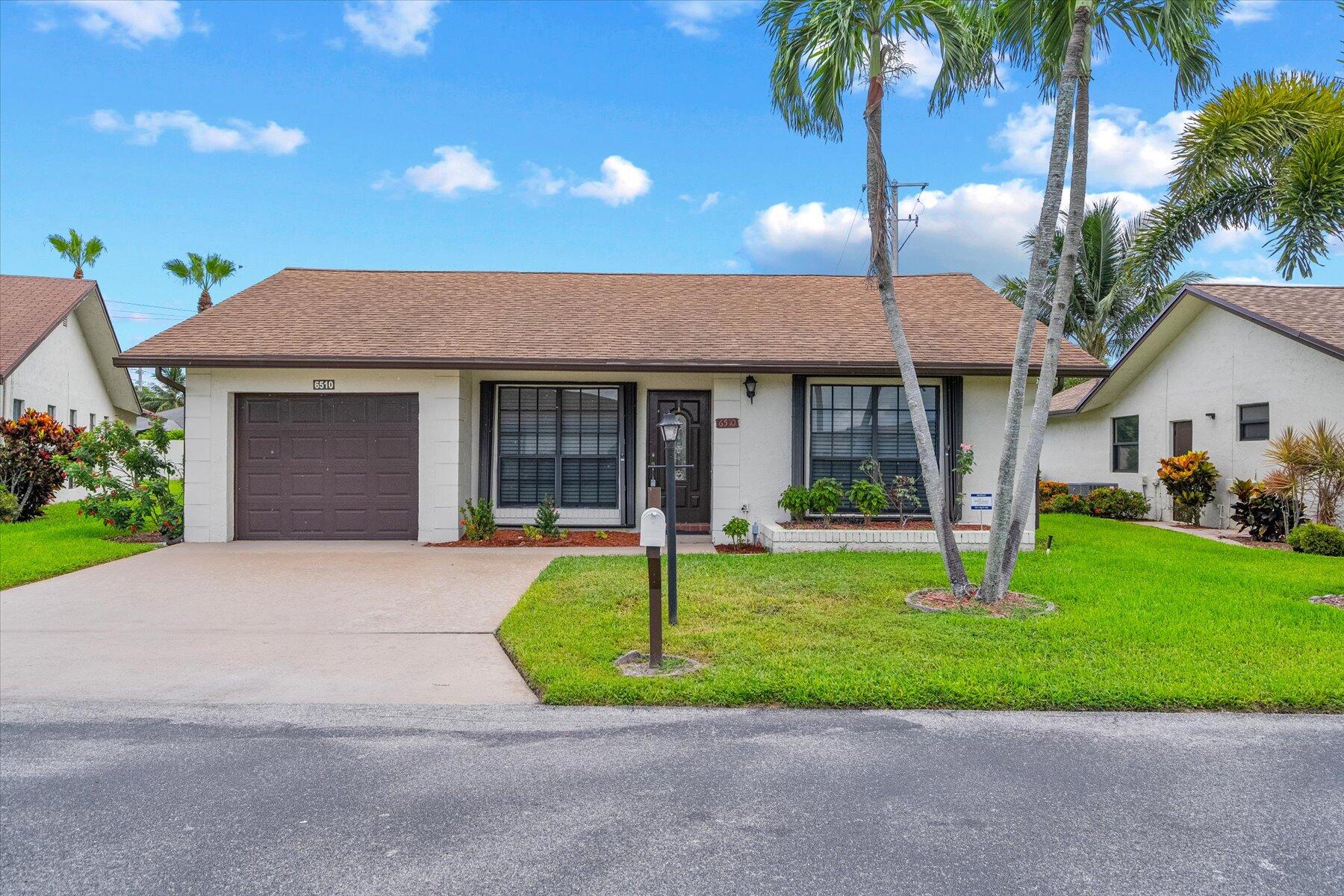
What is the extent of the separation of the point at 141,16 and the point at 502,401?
30.7 ft

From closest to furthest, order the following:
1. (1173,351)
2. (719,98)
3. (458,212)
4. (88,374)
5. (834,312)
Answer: (834,312), (719,98), (1173,351), (458,212), (88,374)

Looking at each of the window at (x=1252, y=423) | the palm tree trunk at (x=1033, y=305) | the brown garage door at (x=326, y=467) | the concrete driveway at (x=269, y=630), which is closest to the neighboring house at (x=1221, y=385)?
the window at (x=1252, y=423)

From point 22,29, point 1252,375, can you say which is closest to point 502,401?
point 22,29

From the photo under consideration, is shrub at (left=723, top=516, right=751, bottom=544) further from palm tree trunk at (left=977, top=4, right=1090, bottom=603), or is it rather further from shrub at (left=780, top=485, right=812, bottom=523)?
palm tree trunk at (left=977, top=4, right=1090, bottom=603)

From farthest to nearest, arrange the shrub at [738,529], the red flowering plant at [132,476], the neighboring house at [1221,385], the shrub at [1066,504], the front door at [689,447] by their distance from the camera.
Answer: the shrub at [1066,504] → the front door at [689,447] → the neighboring house at [1221,385] → the red flowering plant at [132,476] → the shrub at [738,529]

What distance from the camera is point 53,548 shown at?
11266mm

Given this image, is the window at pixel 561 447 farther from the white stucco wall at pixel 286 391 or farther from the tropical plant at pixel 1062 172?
the tropical plant at pixel 1062 172

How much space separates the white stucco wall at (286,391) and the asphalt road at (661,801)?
731cm

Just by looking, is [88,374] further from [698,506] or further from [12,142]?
[698,506]

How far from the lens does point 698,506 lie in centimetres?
1323

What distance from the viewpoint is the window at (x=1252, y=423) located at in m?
13.7

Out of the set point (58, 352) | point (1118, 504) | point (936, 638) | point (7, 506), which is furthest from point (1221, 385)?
point (58, 352)

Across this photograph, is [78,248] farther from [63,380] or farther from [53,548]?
[53,548]

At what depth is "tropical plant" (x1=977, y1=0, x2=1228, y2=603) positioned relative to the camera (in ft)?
24.1
